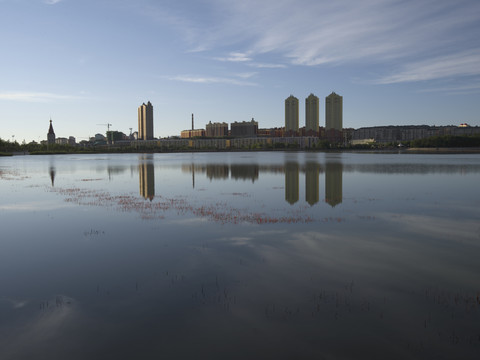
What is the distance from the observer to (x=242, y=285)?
12.3 m

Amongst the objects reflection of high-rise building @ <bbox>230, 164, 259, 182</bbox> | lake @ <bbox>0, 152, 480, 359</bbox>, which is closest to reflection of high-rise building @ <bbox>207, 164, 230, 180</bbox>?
reflection of high-rise building @ <bbox>230, 164, 259, 182</bbox>

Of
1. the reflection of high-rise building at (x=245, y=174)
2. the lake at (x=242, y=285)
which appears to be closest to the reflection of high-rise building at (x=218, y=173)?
the reflection of high-rise building at (x=245, y=174)

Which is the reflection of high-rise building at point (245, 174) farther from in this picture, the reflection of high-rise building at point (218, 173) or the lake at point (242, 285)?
the lake at point (242, 285)

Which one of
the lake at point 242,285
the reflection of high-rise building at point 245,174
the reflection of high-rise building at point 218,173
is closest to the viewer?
the lake at point 242,285

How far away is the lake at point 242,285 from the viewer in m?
9.01

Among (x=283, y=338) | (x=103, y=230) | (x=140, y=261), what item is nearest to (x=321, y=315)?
(x=283, y=338)

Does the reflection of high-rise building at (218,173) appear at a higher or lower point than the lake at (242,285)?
higher

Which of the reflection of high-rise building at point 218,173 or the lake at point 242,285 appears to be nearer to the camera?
the lake at point 242,285

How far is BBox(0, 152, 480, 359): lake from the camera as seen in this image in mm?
9008

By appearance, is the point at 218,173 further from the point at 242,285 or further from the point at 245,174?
the point at 242,285

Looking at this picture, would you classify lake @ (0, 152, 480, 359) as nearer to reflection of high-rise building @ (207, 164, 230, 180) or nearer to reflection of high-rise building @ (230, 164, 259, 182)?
reflection of high-rise building @ (230, 164, 259, 182)

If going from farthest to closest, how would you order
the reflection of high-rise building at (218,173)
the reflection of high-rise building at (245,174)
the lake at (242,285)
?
the reflection of high-rise building at (218,173), the reflection of high-rise building at (245,174), the lake at (242,285)

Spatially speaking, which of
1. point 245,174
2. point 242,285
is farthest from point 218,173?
point 242,285

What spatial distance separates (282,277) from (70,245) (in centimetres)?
1078
